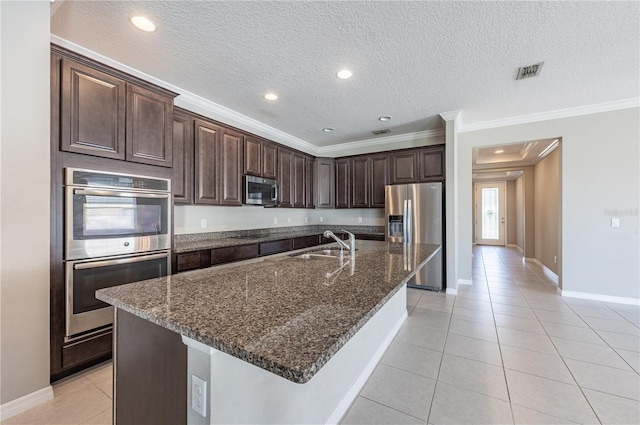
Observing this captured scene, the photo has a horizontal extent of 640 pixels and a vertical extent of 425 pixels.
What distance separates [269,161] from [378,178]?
195 cm

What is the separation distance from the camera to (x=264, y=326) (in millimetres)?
782

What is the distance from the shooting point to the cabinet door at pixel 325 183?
5.12 m

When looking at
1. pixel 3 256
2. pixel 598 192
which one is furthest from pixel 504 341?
pixel 3 256

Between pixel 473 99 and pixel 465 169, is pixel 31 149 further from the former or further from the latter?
pixel 465 169

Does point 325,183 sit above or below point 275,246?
above

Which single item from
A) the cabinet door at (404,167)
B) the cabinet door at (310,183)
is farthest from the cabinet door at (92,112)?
the cabinet door at (404,167)

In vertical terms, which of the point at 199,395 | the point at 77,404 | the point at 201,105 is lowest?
the point at 77,404

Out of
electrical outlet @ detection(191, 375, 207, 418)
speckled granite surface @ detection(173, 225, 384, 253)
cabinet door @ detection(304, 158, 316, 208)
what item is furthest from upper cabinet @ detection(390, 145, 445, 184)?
electrical outlet @ detection(191, 375, 207, 418)

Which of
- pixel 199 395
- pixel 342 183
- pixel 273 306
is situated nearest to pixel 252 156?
pixel 342 183

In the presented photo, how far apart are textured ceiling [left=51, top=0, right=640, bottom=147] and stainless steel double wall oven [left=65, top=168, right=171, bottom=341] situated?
1.13m

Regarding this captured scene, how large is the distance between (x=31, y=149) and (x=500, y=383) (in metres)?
3.47

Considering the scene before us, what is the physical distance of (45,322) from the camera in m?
1.76

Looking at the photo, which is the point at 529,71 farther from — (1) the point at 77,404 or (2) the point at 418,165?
(1) the point at 77,404

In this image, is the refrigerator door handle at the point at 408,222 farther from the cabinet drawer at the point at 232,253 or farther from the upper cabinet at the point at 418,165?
the cabinet drawer at the point at 232,253
